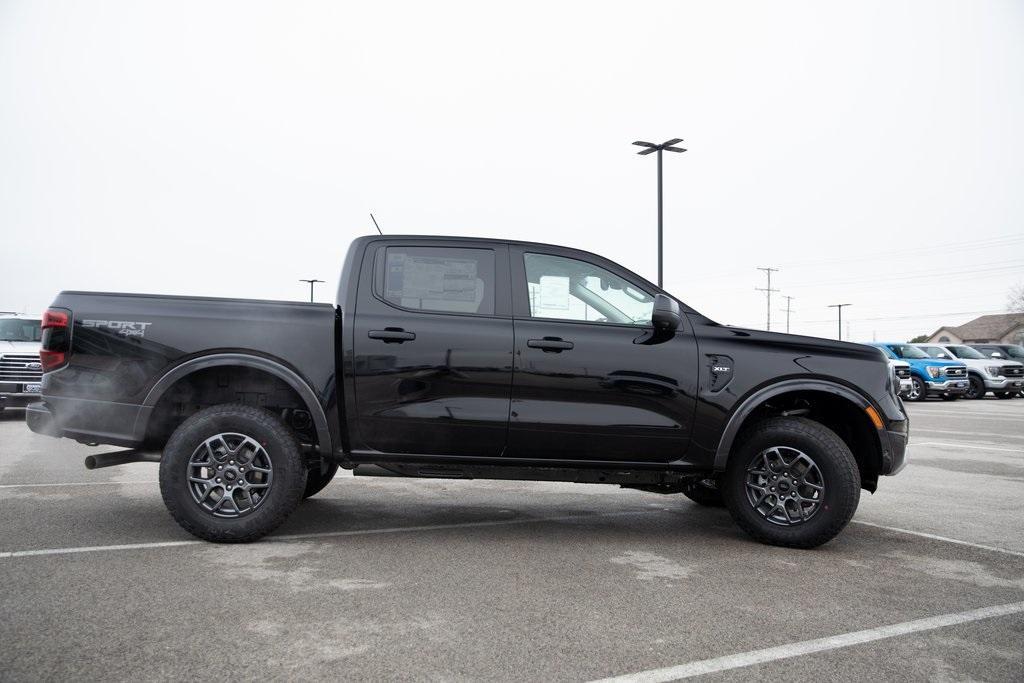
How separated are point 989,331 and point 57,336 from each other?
106 m

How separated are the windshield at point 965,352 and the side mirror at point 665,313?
88.6ft

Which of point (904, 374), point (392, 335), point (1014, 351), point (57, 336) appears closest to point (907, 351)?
point (904, 374)

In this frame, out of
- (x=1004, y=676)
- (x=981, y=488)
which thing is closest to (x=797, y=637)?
(x=1004, y=676)

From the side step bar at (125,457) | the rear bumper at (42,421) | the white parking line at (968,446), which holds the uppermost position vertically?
the rear bumper at (42,421)

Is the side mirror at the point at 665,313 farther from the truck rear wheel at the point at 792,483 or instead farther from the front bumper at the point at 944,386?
the front bumper at the point at 944,386

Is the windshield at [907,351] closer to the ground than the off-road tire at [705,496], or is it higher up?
higher up

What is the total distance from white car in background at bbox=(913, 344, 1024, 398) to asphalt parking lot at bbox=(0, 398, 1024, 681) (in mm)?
22938

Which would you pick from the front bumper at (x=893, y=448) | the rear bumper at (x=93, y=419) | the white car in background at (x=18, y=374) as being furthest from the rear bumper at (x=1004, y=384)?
the rear bumper at (x=93, y=419)

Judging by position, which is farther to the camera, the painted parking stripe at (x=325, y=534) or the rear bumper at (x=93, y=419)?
the rear bumper at (x=93, y=419)

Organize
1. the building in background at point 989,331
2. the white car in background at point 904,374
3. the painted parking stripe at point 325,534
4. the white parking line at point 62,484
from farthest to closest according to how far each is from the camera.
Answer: the building in background at point 989,331 < the white car in background at point 904,374 < the white parking line at point 62,484 < the painted parking stripe at point 325,534

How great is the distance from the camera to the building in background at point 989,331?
88812 mm

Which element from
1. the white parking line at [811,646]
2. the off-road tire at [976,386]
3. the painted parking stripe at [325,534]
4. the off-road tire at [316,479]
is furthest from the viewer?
the off-road tire at [976,386]

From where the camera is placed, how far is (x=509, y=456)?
5238 millimetres

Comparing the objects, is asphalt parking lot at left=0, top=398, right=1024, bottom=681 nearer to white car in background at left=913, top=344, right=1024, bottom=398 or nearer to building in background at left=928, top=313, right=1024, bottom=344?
white car in background at left=913, top=344, right=1024, bottom=398
